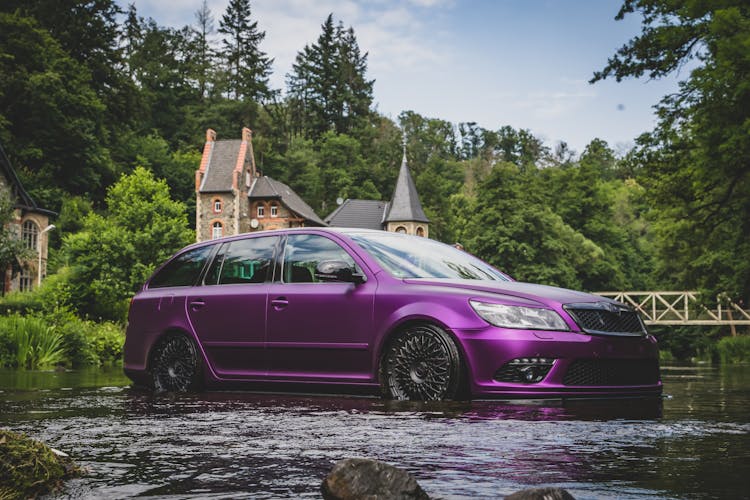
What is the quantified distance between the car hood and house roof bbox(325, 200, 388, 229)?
77070 millimetres

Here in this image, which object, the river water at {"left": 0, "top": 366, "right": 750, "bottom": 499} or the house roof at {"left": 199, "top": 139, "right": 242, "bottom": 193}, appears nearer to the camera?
the river water at {"left": 0, "top": 366, "right": 750, "bottom": 499}

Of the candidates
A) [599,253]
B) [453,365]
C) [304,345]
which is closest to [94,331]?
[304,345]

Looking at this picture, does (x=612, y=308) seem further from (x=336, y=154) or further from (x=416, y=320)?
(x=336, y=154)

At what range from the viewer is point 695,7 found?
79.0ft

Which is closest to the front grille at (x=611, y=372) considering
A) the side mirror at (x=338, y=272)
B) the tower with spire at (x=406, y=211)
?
the side mirror at (x=338, y=272)

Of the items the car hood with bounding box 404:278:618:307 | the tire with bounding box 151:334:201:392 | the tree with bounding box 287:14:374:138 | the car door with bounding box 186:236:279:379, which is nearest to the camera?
the car hood with bounding box 404:278:618:307

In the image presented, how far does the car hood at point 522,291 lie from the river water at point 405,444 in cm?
80

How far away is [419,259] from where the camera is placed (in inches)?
320

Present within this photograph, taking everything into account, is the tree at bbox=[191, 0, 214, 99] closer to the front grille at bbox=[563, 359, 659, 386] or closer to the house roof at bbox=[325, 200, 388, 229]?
the house roof at bbox=[325, 200, 388, 229]

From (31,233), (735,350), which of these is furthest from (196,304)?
(31,233)

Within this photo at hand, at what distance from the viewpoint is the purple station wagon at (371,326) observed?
268 inches

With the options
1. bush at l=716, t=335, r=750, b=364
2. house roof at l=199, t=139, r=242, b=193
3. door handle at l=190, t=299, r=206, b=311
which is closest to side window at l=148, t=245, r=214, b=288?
door handle at l=190, t=299, r=206, b=311

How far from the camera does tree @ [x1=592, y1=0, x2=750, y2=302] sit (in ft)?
73.7

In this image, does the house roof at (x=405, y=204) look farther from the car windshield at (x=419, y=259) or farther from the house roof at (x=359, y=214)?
the car windshield at (x=419, y=259)
